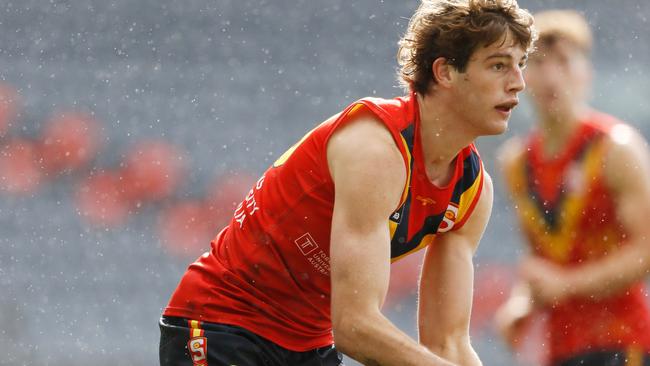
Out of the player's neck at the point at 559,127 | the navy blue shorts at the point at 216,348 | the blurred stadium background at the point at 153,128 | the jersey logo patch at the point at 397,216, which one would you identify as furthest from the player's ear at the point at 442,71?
the blurred stadium background at the point at 153,128

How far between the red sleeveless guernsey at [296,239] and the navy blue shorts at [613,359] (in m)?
1.41

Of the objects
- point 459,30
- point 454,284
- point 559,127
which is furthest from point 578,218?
point 459,30

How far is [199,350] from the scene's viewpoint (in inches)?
131

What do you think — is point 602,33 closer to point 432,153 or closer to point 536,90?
point 536,90

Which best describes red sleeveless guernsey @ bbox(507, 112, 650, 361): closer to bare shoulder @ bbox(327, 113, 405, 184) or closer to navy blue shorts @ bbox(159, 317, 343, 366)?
navy blue shorts @ bbox(159, 317, 343, 366)

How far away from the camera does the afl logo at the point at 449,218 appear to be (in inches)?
132

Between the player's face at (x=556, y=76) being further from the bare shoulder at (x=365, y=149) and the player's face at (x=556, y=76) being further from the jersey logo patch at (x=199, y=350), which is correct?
the jersey logo patch at (x=199, y=350)

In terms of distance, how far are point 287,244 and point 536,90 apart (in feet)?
5.94

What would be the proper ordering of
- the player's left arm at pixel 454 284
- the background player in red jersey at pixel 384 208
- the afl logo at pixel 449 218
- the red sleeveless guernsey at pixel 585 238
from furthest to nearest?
1. the red sleeveless guernsey at pixel 585 238
2. the player's left arm at pixel 454 284
3. the afl logo at pixel 449 218
4. the background player in red jersey at pixel 384 208

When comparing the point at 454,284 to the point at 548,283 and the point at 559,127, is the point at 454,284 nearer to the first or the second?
the point at 548,283

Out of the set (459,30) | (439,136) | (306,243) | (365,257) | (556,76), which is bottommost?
(365,257)

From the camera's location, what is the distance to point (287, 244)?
11.0 feet

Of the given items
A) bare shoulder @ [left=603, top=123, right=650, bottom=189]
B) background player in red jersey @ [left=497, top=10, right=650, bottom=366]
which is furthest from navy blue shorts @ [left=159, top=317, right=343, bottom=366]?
bare shoulder @ [left=603, top=123, right=650, bottom=189]

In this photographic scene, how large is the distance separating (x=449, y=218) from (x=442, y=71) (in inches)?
18.2
